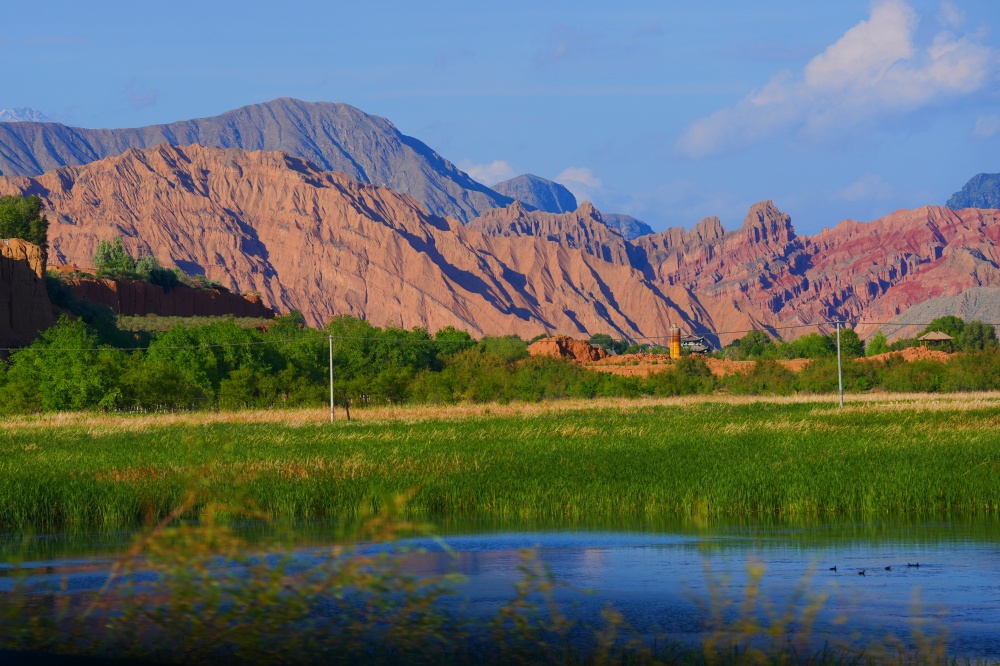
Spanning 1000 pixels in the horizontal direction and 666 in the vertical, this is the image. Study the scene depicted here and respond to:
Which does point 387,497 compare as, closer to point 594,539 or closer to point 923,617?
point 594,539

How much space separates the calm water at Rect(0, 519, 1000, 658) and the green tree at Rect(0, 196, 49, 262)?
101233mm

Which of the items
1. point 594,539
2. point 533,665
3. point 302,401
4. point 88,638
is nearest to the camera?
point 533,665

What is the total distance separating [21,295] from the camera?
285 feet

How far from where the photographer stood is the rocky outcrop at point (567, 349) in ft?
481

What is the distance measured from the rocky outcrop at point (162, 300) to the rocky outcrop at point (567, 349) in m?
34.6

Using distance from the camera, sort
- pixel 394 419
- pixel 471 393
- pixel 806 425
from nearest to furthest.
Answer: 1. pixel 806 425
2. pixel 394 419
3. pixel 471 393

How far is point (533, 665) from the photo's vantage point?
434 inches

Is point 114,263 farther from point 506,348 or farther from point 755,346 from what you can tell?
point 755,346

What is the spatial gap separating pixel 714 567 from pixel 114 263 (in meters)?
138

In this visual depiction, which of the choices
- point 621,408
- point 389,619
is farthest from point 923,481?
point 621,408

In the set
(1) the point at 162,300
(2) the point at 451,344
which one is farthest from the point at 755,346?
(1) the point at 162,300

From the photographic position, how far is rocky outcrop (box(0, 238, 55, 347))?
85.0 m

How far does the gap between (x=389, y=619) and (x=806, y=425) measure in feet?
114

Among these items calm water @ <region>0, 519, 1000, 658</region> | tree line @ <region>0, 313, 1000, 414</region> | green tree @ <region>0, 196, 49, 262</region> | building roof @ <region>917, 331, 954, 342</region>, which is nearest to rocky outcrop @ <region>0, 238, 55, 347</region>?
tree line @ <region>0, 313, 1000, 414</region>
